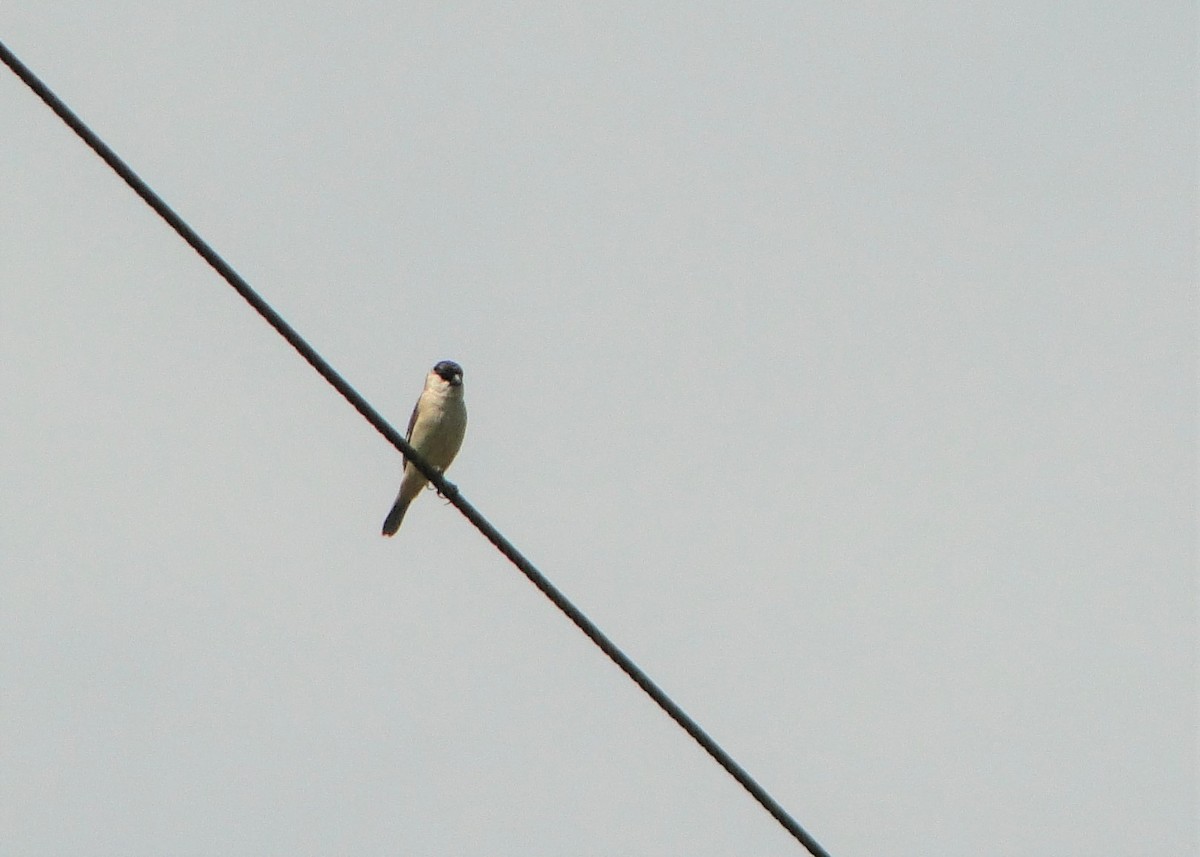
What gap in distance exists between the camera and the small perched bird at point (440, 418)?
13.7 metres

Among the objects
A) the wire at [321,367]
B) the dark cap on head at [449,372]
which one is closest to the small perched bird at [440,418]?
the dark cap on head at [449,372]

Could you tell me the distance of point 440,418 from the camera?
13750mm

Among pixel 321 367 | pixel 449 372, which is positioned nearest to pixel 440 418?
pixel 449 372

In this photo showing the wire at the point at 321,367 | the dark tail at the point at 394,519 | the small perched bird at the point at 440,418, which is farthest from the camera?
the dark tail at the point at 394,519

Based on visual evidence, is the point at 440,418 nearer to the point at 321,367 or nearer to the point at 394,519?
the point at 394,519

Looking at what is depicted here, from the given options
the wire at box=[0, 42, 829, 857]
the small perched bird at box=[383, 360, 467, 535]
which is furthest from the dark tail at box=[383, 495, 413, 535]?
the wire at box=[0, 42, 829, 857]

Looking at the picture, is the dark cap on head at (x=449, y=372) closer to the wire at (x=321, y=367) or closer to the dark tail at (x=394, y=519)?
the dark tail at (x=394, y=519)

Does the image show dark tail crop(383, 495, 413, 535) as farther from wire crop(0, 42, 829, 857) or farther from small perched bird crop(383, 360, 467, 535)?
wire crop(0, 42, 829, 857)

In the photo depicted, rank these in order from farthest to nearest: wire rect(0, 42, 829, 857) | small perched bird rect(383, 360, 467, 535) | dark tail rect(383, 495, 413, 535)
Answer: dark tail rect(383, 495, 413, 535)
small perched bird rect(383, 360, 467, 535)
wire rect(0, 42, 829, 857)

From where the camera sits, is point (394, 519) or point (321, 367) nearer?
point (321, 367)

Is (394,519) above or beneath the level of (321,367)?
above

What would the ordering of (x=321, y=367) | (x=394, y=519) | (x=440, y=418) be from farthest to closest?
(x=394, y=519), (x=440, y=418), (x=321, y=367)

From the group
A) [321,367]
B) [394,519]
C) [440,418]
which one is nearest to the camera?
[321,367]

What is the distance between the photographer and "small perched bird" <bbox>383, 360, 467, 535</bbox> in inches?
540
